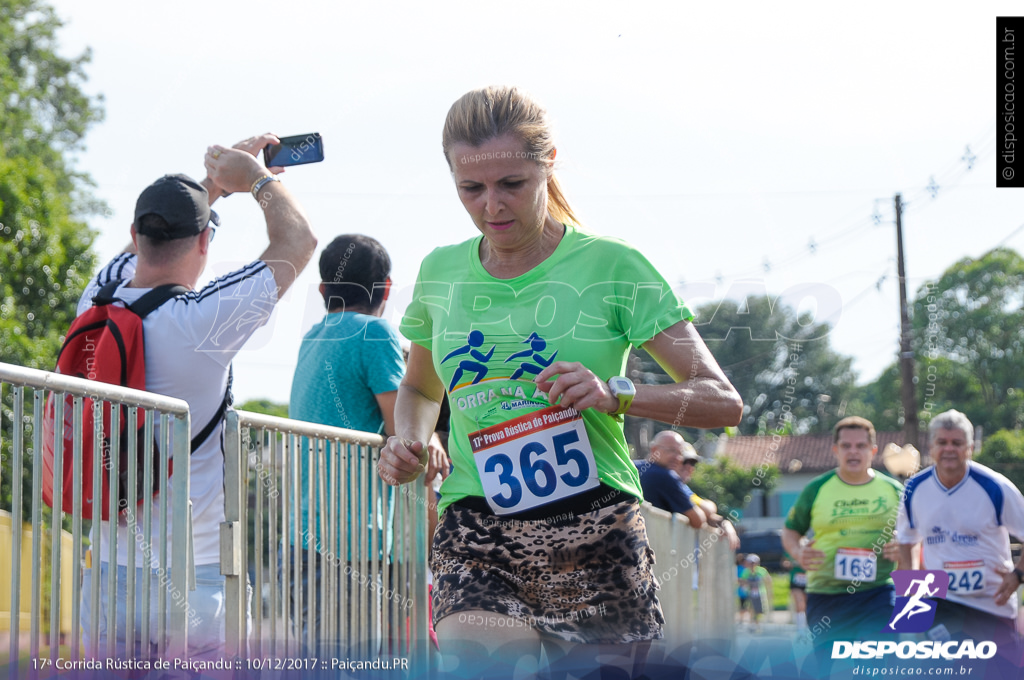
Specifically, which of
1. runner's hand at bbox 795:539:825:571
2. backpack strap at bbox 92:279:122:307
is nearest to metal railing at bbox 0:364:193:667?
backpack strap at bbox 92:279:122:307

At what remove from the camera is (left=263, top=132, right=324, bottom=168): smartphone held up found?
410 centimetres

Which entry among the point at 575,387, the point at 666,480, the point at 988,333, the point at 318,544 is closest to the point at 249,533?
the point at 318,544

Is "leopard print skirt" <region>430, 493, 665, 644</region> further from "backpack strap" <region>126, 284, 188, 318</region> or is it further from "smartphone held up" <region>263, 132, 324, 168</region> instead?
"smartphone held up" <region>263, 132, 324, 168</region>

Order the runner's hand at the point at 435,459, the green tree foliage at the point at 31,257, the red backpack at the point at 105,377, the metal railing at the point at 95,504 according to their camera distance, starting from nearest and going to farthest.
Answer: the metal railing at the point at 95,504 → the red backpack at the point at 105,377 → the runner's hand at the point at 435,459 → the green tree foliage at the point at 31,257

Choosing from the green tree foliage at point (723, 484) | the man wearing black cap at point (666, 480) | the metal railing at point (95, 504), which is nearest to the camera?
the metal railing at point (95, 504)

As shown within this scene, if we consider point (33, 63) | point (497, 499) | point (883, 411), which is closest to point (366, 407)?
point (497, 499)

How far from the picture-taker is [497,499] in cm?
288

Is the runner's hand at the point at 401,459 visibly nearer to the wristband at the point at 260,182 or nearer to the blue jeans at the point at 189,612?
the blue jeans at the point at 189,612

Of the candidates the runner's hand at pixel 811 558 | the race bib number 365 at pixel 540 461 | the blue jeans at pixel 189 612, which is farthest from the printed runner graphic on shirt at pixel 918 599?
the blue jeans at pixel 189 612

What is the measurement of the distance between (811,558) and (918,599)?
839 millimetres

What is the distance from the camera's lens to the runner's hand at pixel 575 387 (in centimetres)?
255

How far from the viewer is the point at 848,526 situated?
→ 7.54m

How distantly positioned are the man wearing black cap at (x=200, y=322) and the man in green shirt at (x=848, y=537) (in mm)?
4944

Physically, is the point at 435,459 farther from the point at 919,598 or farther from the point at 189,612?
the point at 919,598
